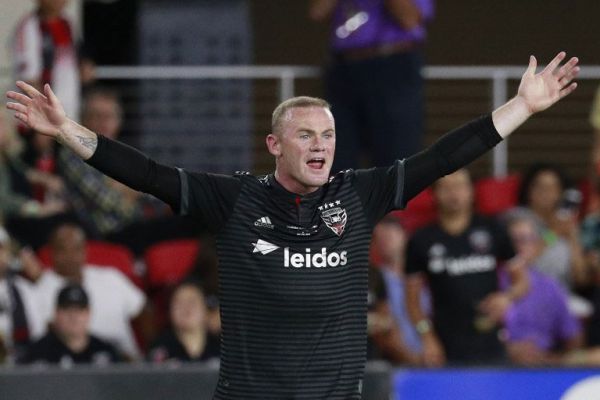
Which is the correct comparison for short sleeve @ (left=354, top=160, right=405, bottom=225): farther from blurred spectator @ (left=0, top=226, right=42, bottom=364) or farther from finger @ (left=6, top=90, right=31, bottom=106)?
blurred spectator @ (left=0, top=226, right=42, bottom=364)

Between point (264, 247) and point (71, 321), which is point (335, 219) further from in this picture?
point (71, 321)

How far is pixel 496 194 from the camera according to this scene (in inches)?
474

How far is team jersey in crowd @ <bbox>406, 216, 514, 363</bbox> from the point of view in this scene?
1023 cm

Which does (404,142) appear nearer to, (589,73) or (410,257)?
(410,257)

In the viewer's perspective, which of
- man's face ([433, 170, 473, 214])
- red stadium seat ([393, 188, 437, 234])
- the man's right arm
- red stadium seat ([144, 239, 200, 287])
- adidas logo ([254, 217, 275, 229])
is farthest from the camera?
red stadium seat ([393, 188, 437, 234])

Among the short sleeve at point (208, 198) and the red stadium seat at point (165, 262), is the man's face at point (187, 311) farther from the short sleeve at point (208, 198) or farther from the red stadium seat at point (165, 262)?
the short sleeve at point (208, 198)

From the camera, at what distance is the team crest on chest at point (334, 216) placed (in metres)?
6.73

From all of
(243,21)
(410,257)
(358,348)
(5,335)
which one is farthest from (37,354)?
(243,21)

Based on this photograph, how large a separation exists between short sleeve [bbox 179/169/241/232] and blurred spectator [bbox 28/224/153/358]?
4031mm

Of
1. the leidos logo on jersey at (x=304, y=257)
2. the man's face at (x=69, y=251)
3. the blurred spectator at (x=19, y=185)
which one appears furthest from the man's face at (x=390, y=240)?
the leidos logo on jersey at (x=304, y=257)

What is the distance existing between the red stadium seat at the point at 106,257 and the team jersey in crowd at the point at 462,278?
81.9 inches

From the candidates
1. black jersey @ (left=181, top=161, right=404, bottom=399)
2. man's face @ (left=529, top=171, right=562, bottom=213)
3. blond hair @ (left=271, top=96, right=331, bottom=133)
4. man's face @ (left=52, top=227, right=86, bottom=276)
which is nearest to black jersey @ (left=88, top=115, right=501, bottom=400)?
black jersey @ (left=181, top=161, right=404, bottom=399)

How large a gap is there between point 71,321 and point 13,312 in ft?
1.90

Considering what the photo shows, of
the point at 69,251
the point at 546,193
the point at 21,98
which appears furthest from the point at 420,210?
the point at 21,98
